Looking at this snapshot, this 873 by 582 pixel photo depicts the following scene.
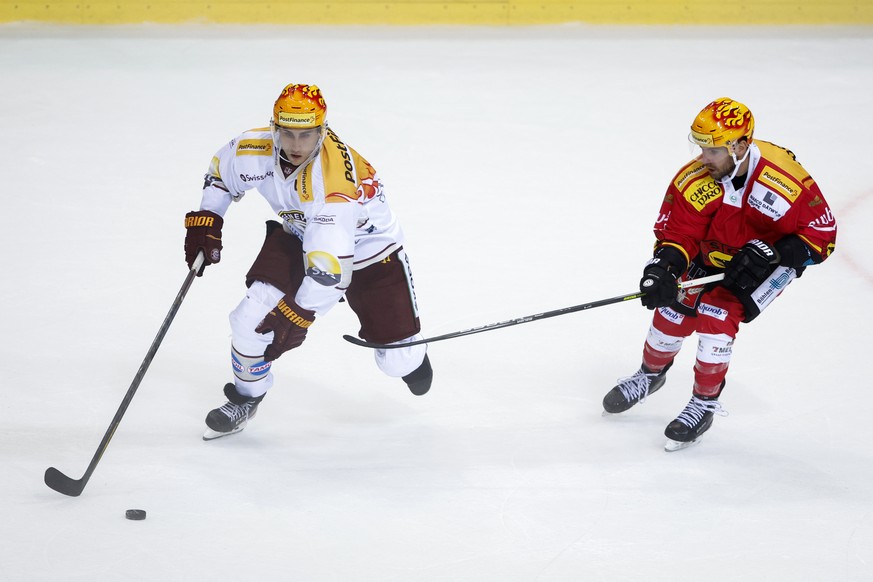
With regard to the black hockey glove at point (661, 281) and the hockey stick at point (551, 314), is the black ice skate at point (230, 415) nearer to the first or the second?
the hockey stick at point (551, 314)

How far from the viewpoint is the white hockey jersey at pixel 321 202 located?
3.28 m

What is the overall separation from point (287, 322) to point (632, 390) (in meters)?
1.38

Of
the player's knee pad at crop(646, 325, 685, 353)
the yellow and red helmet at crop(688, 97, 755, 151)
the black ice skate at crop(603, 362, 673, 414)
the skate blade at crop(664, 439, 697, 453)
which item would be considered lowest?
the skate blade at crop(664, 439, 697, 453)

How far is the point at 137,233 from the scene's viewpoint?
5.24 metres

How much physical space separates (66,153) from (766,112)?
4.51 metres

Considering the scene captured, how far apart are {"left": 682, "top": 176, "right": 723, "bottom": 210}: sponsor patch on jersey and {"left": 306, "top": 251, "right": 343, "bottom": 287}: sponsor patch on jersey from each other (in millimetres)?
1243

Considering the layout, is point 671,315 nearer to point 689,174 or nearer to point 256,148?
point 689,174

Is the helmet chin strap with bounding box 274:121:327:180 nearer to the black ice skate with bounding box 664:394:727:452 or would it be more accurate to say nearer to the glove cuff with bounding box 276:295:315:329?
the glove cuff with bounding box 276:295:315:329

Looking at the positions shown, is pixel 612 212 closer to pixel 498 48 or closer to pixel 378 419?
pixel 378 419

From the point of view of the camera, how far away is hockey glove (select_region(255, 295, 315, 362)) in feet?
10.8

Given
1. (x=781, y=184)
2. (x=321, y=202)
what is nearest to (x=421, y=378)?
(x=321, y=202)

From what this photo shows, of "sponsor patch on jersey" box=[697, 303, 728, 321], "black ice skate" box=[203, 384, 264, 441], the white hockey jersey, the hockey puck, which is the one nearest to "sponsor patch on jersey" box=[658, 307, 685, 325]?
"sponsor patch on jersey" box=[697, 303, 728, 321]

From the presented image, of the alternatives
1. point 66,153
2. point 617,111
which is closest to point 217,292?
point 66,153

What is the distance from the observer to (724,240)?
3.62 m
